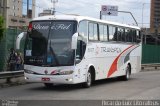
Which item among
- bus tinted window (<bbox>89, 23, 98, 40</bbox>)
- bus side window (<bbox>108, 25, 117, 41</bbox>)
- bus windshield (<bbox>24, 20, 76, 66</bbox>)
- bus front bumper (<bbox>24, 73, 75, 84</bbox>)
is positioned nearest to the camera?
bus front bumper (<bbox>24, 73, 75, 84</bbox>)

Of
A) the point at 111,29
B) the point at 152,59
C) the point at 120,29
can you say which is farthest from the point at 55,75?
the point at 152,59

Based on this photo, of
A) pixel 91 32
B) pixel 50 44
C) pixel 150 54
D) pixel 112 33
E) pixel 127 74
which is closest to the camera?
pixel 50 44

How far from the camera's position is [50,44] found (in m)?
17.2

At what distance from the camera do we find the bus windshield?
55.9 ft

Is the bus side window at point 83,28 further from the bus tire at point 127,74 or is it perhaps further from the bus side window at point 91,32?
the bus tire at point 127,74

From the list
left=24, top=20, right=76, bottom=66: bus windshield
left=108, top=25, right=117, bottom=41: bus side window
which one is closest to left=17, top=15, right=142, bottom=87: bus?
left=24, top=20, right=76, bottom=66: bus windshield

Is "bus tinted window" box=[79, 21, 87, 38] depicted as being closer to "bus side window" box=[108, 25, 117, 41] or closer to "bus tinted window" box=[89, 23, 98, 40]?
"bus tinted window" box=[89, 23, 98, 40]

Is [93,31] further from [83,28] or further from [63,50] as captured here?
[63,50]

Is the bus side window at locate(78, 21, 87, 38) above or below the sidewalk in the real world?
above

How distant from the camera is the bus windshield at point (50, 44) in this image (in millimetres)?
17031

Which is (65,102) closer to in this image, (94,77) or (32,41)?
(32,41)

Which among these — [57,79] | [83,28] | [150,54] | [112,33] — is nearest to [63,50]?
[57,79]

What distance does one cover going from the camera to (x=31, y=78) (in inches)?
679

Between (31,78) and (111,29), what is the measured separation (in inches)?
232
